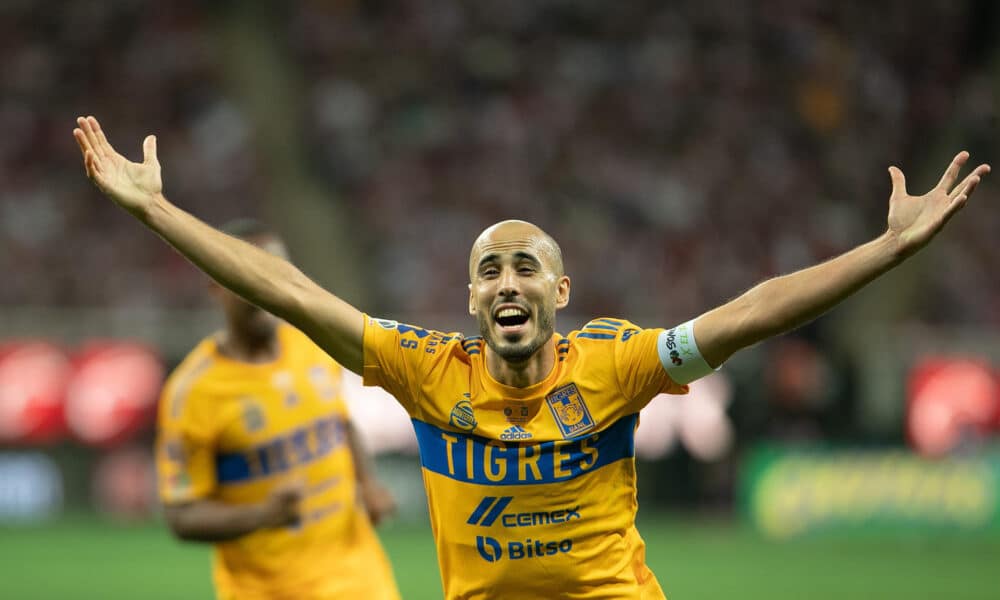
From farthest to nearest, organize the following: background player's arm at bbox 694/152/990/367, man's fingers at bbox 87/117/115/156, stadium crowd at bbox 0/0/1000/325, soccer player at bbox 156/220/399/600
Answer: stadium crowd at bbox 0/0/1000/325
soccer player at bbox 156/220/399/600
man's fingers at bbox 87/117/115/156
background player's arm at bbox 694/152/990/367

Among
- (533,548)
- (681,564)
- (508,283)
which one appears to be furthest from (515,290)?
(681,564)

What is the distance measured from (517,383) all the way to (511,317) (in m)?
0.23

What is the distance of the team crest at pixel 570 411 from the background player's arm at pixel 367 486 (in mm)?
1749

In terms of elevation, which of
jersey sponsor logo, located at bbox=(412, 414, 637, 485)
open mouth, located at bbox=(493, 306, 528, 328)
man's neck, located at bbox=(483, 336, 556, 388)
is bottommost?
jersey sponsor logo, located at bbox=(412, 414, 637, 485)

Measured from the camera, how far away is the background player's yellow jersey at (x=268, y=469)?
5617 mm

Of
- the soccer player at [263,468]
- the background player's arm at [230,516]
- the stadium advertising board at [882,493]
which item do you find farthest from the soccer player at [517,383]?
the stadium advertising board at [882,493]

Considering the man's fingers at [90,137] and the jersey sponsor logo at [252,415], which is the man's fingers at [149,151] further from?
the jersey sponsor logo at [252,415]

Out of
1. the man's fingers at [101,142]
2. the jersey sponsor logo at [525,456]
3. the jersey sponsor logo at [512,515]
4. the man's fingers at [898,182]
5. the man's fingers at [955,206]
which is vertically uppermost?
the man's fingers at [101,142]

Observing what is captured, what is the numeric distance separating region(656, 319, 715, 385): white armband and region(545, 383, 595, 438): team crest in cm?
30

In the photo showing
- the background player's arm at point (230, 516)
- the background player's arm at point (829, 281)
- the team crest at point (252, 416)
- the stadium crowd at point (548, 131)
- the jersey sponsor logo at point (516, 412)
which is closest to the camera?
the background player's arm at point (829, 281)

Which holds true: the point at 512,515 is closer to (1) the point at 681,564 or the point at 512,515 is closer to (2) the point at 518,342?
(2) the point at 518,342

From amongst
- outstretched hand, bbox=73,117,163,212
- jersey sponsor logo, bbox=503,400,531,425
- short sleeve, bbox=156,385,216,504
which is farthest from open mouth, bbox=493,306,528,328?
short sleeve, bbox=156,385,216,504

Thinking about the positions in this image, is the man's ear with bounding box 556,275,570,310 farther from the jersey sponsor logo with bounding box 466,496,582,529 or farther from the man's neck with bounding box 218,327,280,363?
the man's neck with bounding box 218,327,280,363

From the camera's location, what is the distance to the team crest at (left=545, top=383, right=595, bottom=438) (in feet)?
14.4
